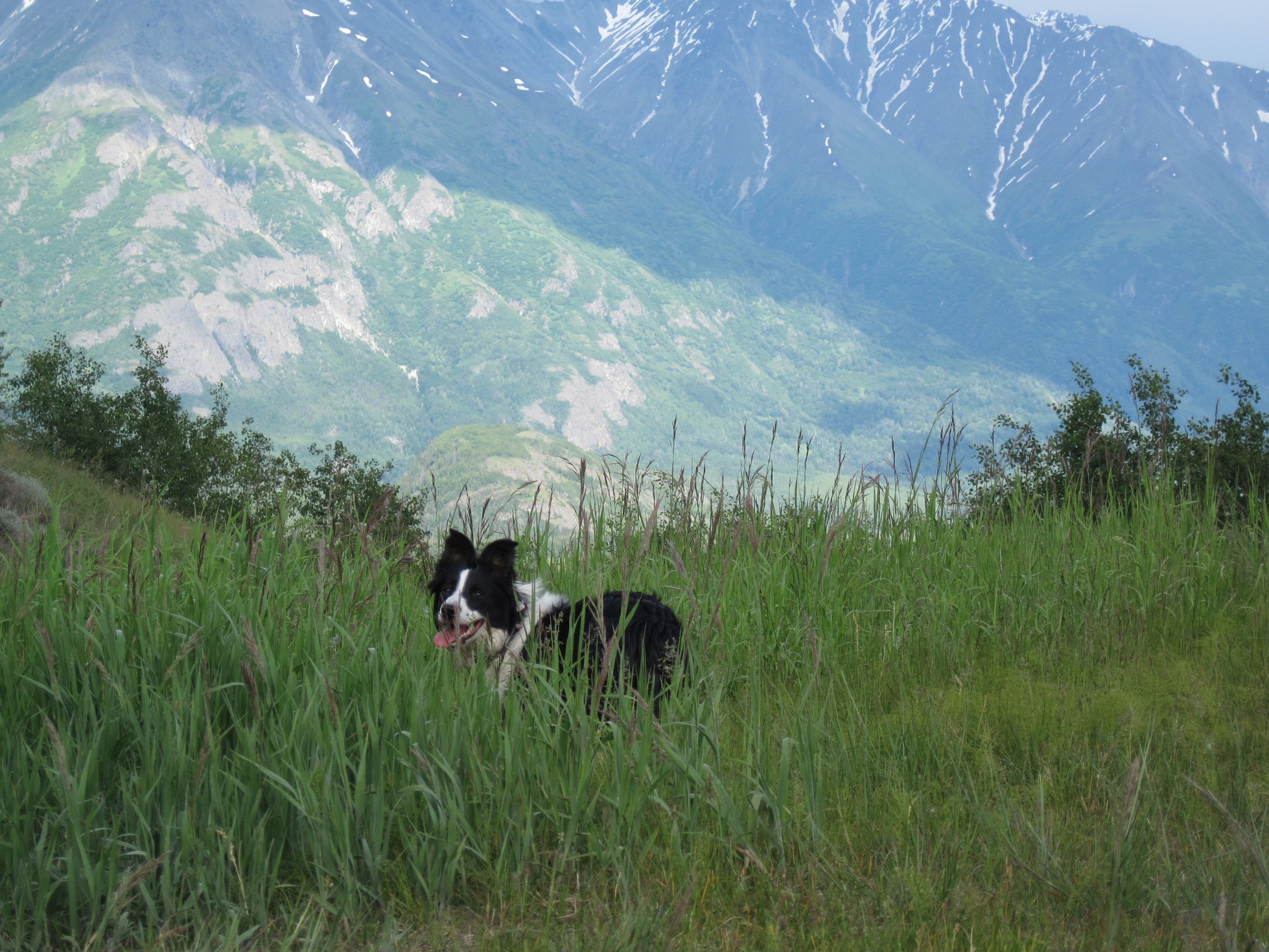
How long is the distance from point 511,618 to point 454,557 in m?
0.49

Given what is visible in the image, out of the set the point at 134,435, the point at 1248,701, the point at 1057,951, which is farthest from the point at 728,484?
the point at 134,435

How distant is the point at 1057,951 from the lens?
2.56 m

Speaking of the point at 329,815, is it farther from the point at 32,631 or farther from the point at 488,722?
the point at 32,631

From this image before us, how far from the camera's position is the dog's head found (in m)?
5.02

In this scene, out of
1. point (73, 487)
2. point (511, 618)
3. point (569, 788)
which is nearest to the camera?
point (569, 788)

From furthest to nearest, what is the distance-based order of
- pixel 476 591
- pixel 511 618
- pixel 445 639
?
pixel 511 618, pixel 476 591, pixel 445 639

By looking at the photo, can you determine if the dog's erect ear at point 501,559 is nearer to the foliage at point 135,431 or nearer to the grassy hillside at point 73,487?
the grassy hillside at point 73,487

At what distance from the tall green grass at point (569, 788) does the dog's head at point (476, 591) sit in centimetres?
28

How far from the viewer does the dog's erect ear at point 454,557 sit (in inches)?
214

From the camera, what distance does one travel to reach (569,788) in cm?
327

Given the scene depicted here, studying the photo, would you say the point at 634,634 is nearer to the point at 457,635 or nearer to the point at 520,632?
the point at 520,632

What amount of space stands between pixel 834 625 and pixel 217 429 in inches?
1522

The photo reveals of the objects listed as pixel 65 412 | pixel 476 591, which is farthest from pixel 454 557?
pixel 65 412

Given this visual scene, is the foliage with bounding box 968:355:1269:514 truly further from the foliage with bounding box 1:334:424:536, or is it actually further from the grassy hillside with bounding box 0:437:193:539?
the foliage with bounding box 1:334:424:536
